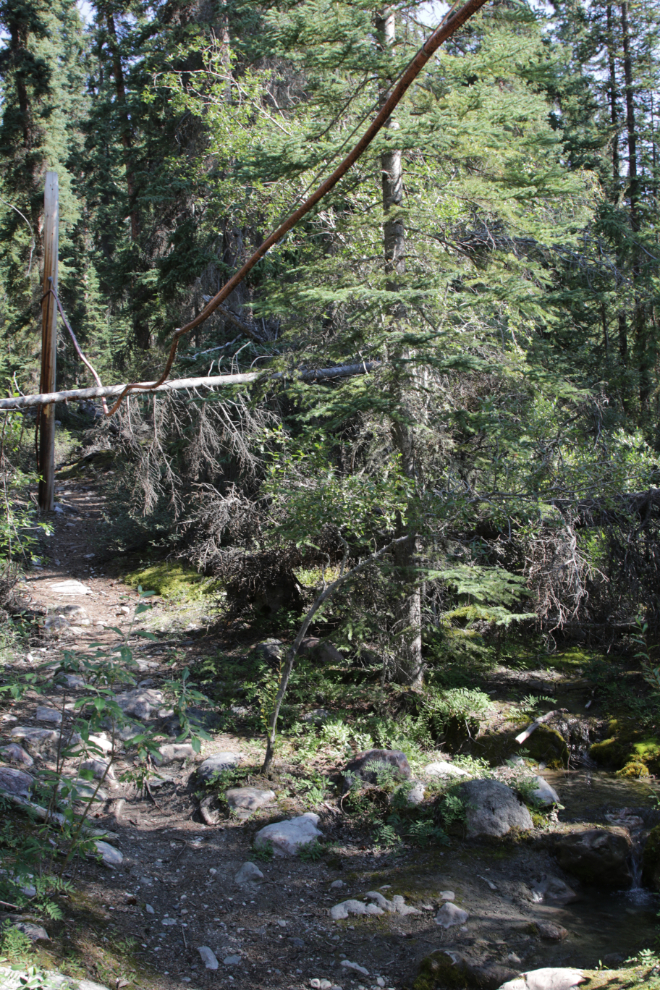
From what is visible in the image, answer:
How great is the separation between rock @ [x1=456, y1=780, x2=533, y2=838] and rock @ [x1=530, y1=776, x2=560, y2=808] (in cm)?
25

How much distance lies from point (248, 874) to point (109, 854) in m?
1.10

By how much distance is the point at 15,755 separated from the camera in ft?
19.0

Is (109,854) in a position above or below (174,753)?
above

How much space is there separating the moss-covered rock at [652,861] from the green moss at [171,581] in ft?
23.7

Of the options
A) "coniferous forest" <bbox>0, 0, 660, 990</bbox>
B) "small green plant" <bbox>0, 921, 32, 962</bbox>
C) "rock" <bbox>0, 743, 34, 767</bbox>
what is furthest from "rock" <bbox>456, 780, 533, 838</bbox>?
"small green plant" <bbox>0, 921, 32, 962</bbox>

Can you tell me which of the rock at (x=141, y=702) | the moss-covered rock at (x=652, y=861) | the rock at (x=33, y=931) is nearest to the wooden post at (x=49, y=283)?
the rock at (x=141, y=702)

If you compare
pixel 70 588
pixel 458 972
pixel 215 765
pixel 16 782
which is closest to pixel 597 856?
pixel 458 972

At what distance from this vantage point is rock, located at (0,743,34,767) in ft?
18.7

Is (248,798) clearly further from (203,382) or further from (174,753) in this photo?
(203,382)

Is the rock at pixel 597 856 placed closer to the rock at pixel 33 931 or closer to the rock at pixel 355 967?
the rock at pixel 355 967

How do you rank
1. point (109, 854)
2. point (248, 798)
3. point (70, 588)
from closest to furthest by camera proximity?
point (109, 854), point (248, 798), point (70, 588)

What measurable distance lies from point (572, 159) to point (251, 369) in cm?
887

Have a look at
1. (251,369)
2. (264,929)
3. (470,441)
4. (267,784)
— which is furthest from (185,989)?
(251,369)

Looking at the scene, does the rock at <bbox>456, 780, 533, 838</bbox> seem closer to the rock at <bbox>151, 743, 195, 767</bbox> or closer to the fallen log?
the rock at <bbox>151, 743, 195, 767</bbox>
